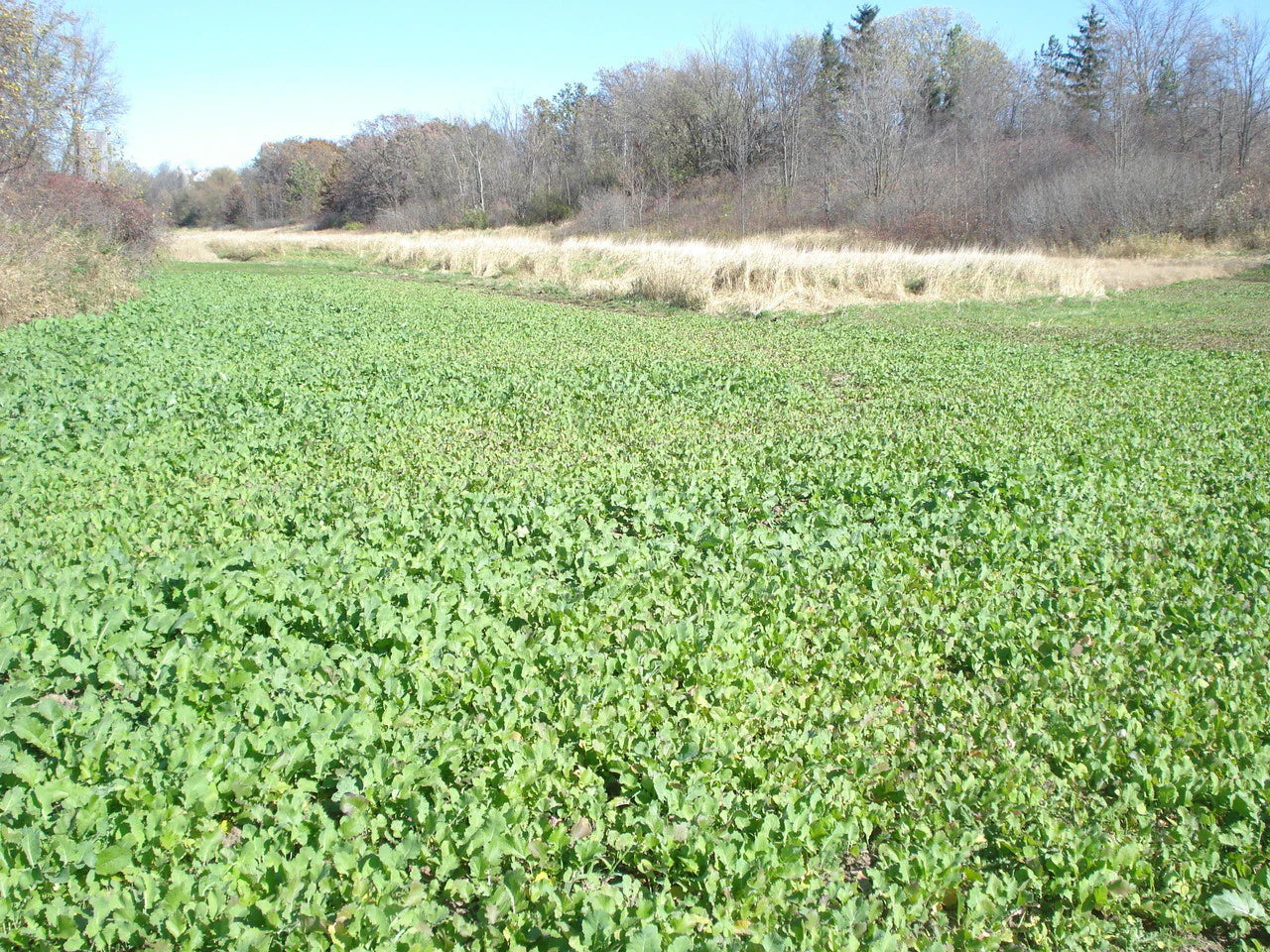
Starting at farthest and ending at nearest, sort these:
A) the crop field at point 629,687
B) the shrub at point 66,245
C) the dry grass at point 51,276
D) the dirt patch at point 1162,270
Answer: the dirt patch at point 1162,270 → the shrub at point 66,245 → the dry grass at point 51,276 → the crop field at point 629,687

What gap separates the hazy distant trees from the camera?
3400cm

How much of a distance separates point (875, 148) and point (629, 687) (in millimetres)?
44853

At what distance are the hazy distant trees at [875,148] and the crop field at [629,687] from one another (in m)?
30.7

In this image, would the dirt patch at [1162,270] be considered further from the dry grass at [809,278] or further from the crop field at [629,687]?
the crop field at [629,687]

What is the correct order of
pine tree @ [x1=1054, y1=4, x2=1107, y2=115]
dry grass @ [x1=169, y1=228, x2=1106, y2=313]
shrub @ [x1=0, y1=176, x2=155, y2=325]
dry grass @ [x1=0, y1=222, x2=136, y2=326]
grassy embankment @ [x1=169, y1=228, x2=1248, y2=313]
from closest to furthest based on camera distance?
dry grass @ [x1=0, y1=222, x2=136, y2=326] → shrub @ [x1=0, y1=176, x2=155, y2=325] → dry grass @ [x1=169, y1=228, x2=1106, y2=313] → grassy embankment @ [x1=169, y1=228, x2=1248, y2=313] → pine tree @ [x1=1054, y1=4, x2=1107, y2=115]

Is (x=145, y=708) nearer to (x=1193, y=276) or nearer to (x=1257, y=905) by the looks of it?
(x=1257, y=905)

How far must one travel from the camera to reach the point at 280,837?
2.83 m

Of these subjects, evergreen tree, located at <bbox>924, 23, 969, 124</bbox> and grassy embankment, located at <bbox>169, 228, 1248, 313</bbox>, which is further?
evergreen tree, located at <bbox>924, 23, 969, 124</bbox>

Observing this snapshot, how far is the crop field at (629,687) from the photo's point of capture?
269 centimetres

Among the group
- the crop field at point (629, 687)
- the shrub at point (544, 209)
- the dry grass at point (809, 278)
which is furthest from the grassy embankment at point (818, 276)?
the shrub at point (544, 209)

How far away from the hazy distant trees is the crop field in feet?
101

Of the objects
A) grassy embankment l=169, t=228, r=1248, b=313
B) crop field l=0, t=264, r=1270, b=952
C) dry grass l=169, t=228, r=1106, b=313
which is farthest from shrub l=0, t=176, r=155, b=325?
dry grass l=169, t=228, r=1106, b=313

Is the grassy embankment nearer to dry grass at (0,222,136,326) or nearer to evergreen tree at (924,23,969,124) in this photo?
dry grass at (0,222,136,326)

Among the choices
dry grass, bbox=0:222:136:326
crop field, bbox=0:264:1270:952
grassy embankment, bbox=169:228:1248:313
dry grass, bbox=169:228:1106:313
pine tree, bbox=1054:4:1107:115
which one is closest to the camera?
crop field, bbox=0:264:1270:952
